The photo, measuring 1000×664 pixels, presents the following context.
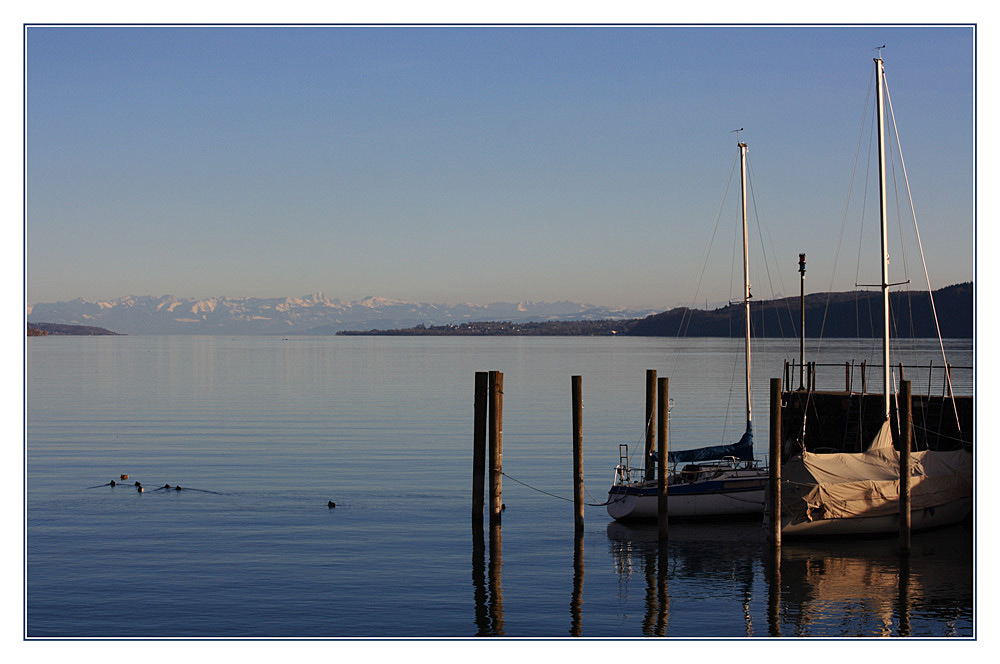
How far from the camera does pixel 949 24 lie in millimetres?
18219

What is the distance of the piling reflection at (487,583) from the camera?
22344 millimetres

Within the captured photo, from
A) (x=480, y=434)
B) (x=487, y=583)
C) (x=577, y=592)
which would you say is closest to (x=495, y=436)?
(x=480, y=434)

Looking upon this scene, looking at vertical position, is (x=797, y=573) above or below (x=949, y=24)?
below

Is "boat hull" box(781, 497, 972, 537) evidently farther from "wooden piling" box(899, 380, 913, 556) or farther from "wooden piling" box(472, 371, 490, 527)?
"wooden piling" box(472, 371, 490, 527)

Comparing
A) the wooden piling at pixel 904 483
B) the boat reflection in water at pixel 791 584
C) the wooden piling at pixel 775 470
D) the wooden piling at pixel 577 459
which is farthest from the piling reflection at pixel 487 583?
the wooden piling at pixel 904 483

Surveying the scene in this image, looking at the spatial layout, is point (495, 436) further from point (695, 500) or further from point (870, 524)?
point (870, 524)

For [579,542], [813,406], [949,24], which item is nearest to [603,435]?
[813,406]

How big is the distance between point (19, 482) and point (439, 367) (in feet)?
422

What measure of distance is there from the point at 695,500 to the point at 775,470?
20.8 feet

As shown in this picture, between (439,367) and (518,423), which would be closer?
(518,423)

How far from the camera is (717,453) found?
Answer: 36.7m

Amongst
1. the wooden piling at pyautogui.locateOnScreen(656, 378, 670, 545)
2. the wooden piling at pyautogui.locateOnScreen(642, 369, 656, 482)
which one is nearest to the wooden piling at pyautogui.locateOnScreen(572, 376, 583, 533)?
the wooden piling at pyautogui.locateOnScreen(656, 378, 670, 545)

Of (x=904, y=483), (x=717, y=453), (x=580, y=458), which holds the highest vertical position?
(x=580, y=458)

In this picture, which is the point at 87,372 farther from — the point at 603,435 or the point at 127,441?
the point at 603,435
